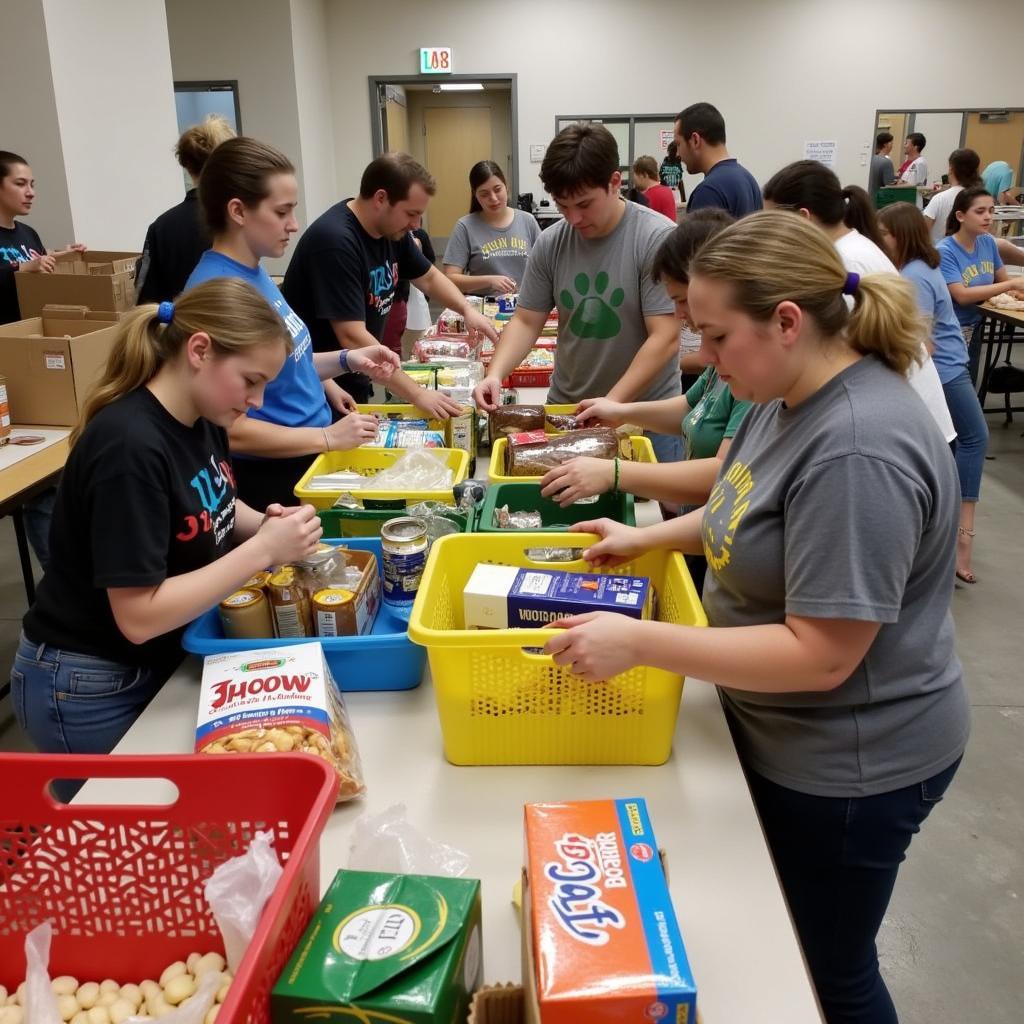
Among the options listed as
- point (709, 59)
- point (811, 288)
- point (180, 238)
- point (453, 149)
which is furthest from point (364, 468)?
point (453, 149)

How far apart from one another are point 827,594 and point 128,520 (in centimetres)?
95

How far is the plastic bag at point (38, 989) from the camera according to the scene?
0.90 metres

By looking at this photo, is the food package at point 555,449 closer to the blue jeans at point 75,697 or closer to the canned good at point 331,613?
the canned good at point 331,613

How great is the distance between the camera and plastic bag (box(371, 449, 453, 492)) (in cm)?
201

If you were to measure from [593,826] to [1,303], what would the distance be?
12.6 ft

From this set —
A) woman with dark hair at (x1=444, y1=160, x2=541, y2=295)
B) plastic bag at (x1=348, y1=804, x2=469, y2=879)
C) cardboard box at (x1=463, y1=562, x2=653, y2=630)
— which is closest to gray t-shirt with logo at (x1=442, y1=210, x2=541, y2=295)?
woman with dark hair at (x1=444, y1=160, x2=541, y2=295)

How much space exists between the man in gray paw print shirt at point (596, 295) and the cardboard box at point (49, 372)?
144cm

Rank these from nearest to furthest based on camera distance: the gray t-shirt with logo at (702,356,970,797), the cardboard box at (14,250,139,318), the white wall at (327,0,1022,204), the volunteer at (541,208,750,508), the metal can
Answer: the gray t-shirt with logo at (702,356,970,797) → the metal can → the volunteer at (541,208,750,508) → the cardboard box at (14,250,139,318) → the white wall at (327,0,1022,204)

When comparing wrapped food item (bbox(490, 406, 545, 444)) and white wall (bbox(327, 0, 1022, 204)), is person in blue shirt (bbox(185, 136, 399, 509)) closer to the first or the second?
wrapped food item (bbox(490, 406, 545, 444))

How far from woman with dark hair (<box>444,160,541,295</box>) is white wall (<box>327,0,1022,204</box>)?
19.3 feet

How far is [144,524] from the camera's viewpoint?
4.17ft

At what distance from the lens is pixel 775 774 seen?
124 centimetres

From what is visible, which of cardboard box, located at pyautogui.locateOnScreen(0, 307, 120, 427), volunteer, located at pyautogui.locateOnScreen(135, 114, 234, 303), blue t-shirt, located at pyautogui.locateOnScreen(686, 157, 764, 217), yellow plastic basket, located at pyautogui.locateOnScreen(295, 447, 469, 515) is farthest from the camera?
blue t-shirt, located at pyautogui.locateOnScreen(686, 157, 764, 217)

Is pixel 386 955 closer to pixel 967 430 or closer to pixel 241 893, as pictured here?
pixel 241 893
